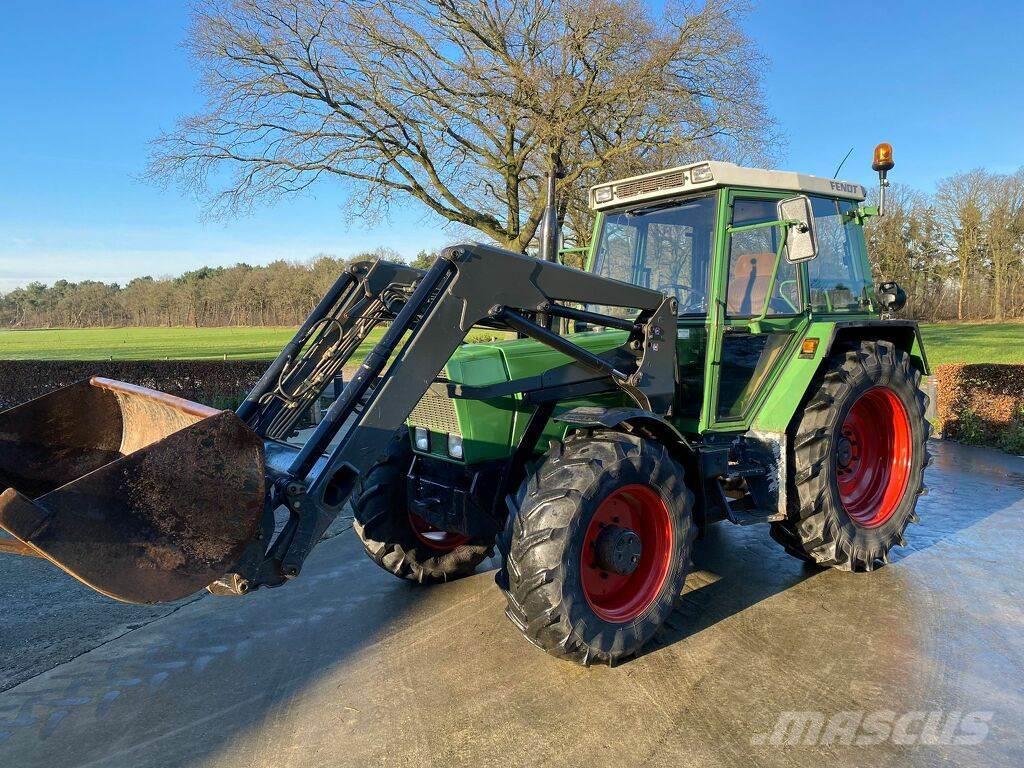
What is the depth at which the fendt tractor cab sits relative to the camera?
2.49m

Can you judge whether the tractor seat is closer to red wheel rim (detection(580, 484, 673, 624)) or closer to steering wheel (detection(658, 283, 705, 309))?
steering wheel (detection(658, 283, 705, 309))

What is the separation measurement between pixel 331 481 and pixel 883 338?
4.13m

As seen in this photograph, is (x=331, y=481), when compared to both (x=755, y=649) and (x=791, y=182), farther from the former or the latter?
(x=791, y=182)

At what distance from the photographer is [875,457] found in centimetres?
491

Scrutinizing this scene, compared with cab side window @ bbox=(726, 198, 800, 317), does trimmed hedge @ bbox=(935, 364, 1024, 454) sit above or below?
below

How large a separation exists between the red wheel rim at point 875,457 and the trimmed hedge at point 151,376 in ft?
37.1

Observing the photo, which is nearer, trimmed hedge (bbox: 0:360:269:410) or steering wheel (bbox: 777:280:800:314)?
steering wheel (bbox: 777:280:800:314)

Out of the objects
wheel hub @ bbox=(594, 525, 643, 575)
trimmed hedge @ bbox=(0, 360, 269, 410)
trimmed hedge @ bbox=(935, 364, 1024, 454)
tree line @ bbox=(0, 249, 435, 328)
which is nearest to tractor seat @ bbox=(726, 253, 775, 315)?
wheel hub @ bbox=(594, 525, 643, 575)

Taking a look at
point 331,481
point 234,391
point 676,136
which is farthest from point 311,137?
point 331,481

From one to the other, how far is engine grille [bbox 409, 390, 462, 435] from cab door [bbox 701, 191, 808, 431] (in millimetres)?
1560

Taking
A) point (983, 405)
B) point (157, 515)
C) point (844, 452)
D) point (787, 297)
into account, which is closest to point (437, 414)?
point (157, 515)

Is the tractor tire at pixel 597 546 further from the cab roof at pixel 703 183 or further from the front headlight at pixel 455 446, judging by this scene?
the cab roof at pixel 703 183

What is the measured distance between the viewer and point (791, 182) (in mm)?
4324

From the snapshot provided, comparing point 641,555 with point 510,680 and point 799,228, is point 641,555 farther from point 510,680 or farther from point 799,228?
point 799,228
